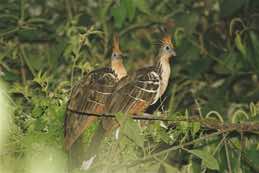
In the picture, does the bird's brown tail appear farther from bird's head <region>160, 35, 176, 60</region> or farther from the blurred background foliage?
bird's head <region>160, 35, 176, 60</region>

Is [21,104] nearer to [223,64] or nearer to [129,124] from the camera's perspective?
[129,124]

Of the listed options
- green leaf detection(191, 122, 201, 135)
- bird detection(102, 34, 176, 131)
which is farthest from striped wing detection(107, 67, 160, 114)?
green leaf detection(191, 122, 201, 135)

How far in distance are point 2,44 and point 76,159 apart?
173 centimetres

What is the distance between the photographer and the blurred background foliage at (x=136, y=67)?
2.85 m

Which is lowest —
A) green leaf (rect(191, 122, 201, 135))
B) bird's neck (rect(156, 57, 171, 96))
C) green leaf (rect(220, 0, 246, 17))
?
green leaf (rect(191, 122, 201, 135))

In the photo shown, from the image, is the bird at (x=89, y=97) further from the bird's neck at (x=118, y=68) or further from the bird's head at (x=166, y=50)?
the bird's head at (x=166, y=50)

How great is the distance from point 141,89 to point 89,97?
18 centimetres

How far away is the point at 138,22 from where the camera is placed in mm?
4879

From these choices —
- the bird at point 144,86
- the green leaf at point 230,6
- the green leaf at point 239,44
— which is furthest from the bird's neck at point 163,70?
the green leaf at point 230,6

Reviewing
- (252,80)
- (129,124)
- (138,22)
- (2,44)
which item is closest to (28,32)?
(2,44)

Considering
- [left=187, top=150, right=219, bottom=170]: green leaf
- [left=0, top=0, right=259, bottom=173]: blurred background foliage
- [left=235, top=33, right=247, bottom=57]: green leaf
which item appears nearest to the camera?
[left=187, top=150, right=219, bottom=170]: green leaf

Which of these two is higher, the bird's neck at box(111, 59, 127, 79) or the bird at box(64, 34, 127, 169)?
the bird's neck at box(111, 59, 127, 79)

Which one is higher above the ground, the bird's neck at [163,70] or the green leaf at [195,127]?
the bird's neck at [163,70]

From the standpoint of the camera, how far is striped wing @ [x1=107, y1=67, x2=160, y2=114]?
9.62 ft
